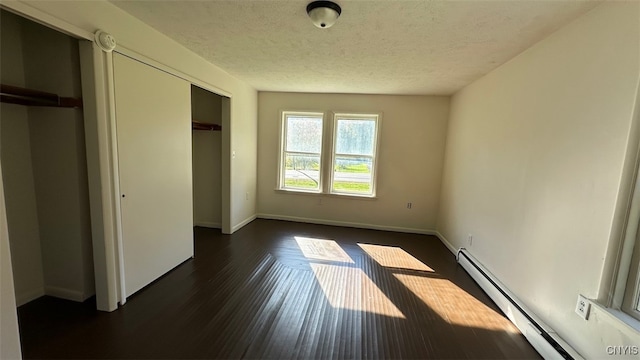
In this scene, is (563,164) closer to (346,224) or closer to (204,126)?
(346,224)

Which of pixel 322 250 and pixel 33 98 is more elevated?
pixel 33 98

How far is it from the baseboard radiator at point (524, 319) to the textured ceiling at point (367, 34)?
7.16 ft

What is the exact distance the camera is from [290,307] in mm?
2199

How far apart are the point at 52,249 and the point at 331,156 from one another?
11.8ft

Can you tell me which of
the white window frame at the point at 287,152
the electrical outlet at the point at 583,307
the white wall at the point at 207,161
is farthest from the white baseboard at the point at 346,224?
the electrical outlet at the point at 583,307

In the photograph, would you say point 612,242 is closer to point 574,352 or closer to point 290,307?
point 574,352

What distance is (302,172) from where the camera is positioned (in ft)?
15.5

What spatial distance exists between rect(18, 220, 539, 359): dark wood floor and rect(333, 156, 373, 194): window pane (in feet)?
5.35

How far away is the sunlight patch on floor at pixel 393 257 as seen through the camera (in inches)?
122

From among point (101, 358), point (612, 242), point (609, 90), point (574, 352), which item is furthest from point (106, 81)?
point (574, 352)

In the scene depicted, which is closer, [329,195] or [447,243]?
[447,243]

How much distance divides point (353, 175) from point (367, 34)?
2740 mm

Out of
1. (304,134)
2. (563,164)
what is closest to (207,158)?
(304,134)

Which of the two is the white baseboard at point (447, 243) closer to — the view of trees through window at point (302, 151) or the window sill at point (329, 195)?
the window sill at point (329, 195)
